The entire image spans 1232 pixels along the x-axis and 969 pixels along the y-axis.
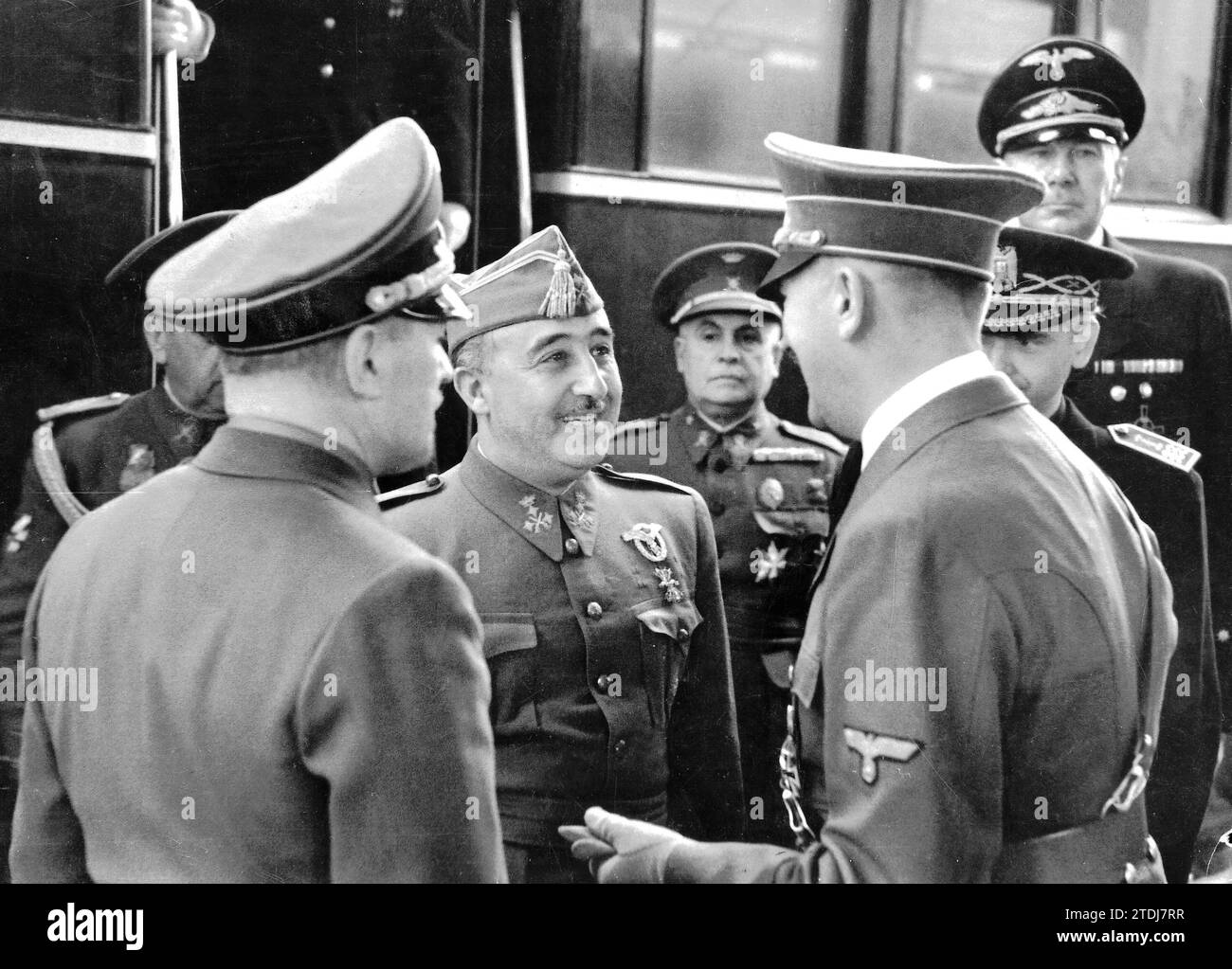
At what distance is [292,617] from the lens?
90.0 inches

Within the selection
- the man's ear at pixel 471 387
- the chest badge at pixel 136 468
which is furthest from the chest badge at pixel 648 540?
the chest badge at pixel 136 468

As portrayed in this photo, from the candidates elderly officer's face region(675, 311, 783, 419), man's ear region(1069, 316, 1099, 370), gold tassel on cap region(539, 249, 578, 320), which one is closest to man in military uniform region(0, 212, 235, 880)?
gold tassel on cap region(539, 249, 578, 320)

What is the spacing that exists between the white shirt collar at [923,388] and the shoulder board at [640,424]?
56 cm

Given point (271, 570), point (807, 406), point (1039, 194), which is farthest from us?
point (807, 406)

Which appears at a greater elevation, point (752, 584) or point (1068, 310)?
point (1068, 310)

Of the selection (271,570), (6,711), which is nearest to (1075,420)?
(271,570)

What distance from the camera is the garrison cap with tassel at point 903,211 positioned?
2525mm

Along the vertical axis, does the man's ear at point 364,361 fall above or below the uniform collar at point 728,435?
above

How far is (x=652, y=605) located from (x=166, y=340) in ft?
4.17

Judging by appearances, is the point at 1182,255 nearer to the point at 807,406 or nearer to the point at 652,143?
the point at 807,406

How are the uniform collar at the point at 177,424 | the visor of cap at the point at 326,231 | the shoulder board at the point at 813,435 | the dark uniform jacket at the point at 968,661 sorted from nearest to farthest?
1. the visor of cap at the point at 326,231
2. the dark uniform jacket at the point at 968,661
3. the uniform collar at the point at 177,424
4. the shoulder board at the point at 813,435

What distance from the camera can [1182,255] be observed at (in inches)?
123

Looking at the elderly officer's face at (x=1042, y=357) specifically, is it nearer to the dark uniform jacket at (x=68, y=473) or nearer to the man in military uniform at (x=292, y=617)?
the man in military uniform at (x=292, y=617)

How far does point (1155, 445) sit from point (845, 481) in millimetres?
904
